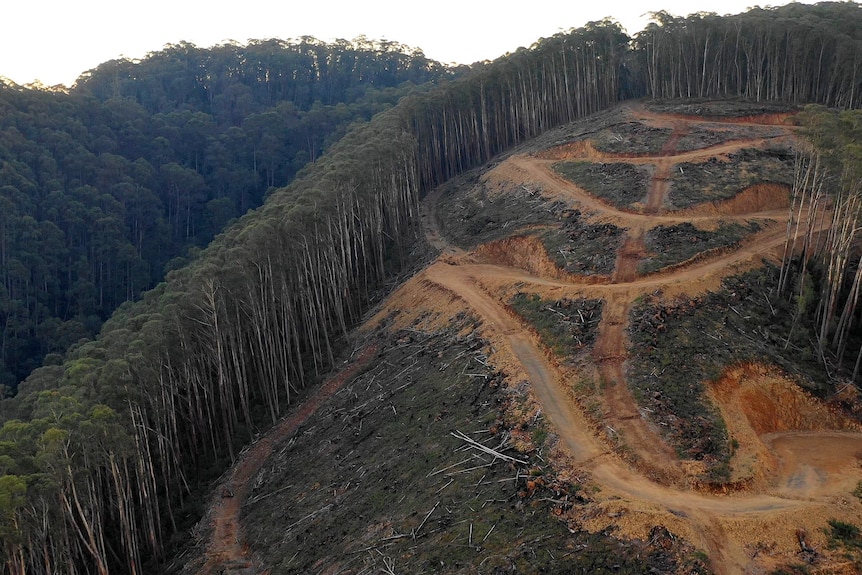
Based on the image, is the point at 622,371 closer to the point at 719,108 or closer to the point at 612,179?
the point at 612,179

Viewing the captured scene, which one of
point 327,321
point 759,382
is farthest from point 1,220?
point 759,382

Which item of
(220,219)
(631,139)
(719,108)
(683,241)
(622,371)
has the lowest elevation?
(220,219)

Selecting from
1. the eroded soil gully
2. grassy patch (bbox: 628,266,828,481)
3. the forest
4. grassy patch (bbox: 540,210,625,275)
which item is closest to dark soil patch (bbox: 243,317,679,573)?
the eroded soil gully

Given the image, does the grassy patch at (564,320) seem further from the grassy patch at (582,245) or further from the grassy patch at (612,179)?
the grassy patch at (612,179)

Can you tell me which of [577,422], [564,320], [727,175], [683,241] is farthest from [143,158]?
[577,422]

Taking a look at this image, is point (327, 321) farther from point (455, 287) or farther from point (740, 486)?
point (740, 486)

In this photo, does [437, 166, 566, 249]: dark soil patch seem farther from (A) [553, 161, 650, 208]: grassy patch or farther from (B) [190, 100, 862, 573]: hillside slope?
(A) [553, 161, 650, 208]: grassy patch
